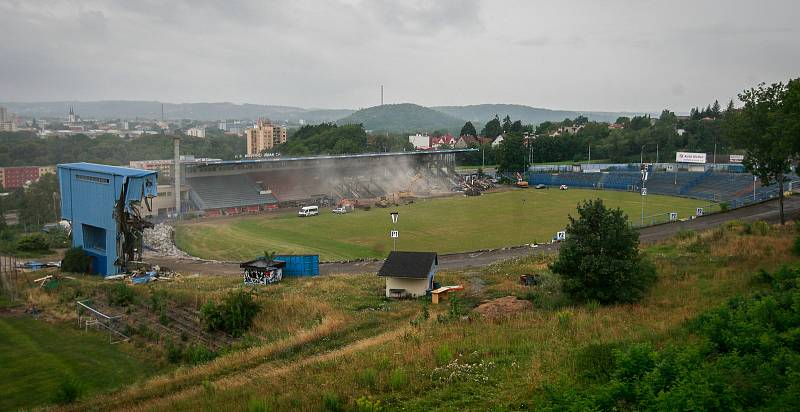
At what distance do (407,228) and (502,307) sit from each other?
24849 millimetres

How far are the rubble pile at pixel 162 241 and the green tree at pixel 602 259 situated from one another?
84.4 ft

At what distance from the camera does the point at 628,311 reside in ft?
45.4

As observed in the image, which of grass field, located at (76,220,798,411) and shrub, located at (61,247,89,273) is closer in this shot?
grass field, located at (76,220,798,411)

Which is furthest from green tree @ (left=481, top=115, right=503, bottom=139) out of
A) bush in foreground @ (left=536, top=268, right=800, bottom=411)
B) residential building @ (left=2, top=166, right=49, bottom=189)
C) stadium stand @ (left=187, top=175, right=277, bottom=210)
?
bush in foreground @ (left=536, top=268, right=800, bottom=411)

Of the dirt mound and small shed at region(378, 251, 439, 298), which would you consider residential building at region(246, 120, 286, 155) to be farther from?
the dirt mound

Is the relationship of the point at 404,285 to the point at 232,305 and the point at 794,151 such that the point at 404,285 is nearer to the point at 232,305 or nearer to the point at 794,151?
the point at 232,305

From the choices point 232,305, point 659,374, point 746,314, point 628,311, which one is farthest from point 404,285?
point 659,374

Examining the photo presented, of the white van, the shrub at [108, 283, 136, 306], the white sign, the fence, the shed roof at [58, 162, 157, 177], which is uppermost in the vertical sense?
the white sign

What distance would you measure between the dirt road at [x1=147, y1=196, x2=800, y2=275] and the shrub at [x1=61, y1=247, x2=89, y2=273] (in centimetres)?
338

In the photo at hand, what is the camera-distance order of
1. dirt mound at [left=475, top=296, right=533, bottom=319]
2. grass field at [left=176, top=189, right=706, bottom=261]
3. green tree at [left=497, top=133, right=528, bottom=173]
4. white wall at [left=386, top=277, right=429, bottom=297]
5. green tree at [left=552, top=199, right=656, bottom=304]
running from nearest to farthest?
green tree at [left=552, top=199, right=656, bottom=304] → dirt mound at [left=475, top=296, right=533, bottom=319] → white wall at [left=386, top=277, right=429, bottom=297] → grass field at [left=176, top=189, right=706, bottom=261] → green tree at [left=497, top=133, right=528, bottom=173]

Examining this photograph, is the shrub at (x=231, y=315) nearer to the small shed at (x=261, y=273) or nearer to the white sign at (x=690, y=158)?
the small shed at (x=261, y=273)

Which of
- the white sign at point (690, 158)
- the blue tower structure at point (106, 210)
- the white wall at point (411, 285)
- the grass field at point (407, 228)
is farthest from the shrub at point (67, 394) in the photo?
the white sign at point (690, 158)

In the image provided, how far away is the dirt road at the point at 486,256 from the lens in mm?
28922

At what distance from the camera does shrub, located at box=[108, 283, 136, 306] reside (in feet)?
68.7
